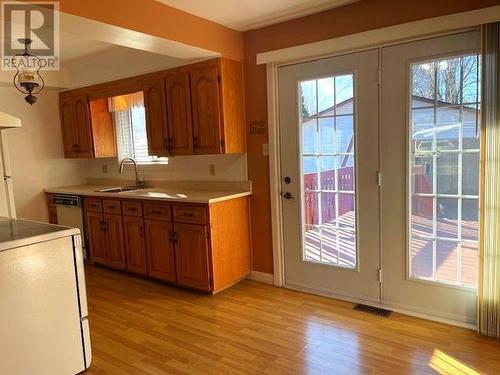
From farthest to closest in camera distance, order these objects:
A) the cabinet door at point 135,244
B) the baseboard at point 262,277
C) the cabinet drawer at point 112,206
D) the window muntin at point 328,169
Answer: the cabinet drawer at point 112,206, the cabinet door at point 135,244, the baseboard at point 262,277, the window muntin at point 328,169

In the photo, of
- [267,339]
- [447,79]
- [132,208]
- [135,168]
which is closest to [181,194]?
[132,208]

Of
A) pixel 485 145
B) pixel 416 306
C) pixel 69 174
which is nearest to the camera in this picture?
pixel 485 145

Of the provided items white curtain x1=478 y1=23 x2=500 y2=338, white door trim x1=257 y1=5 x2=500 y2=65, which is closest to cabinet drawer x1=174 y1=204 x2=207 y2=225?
white door trim x1=257 y1=5 x2=500 y2=65

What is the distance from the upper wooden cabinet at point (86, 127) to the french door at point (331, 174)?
2.58 meters

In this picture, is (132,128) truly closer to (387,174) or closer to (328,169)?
(328,169)

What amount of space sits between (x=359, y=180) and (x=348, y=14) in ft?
4.33

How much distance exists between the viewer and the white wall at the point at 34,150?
457 cm

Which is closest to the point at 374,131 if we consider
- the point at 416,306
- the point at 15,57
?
the point at 416,306

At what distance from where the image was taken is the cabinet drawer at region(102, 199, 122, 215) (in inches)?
155

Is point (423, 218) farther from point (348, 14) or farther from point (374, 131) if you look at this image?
point (348, 14)

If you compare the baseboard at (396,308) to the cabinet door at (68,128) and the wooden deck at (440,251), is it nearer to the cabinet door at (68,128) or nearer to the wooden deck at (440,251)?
the wooden deck at (440,251)

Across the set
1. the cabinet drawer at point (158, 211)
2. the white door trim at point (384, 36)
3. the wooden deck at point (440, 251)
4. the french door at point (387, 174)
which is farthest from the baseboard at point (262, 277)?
the white door trim at point (384, 36)

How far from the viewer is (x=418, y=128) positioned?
106 inches

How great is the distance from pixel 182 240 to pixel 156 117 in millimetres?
1309
